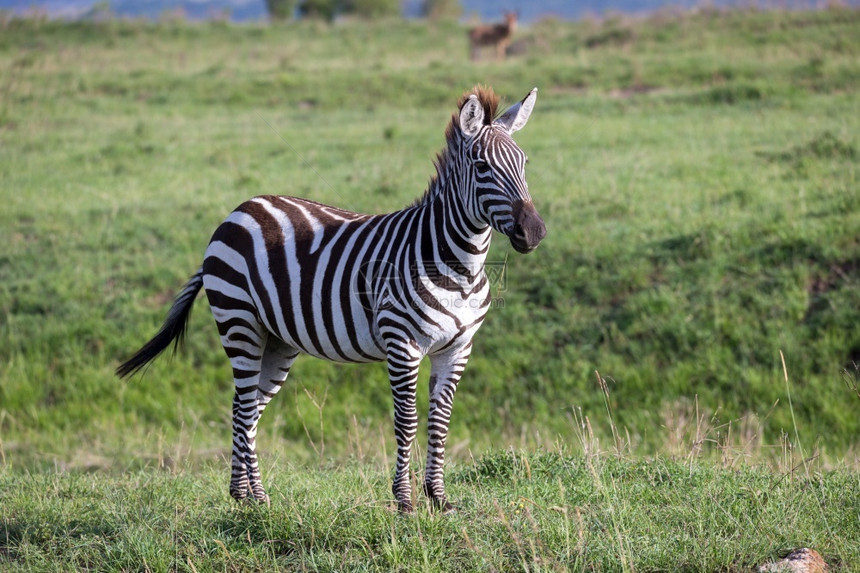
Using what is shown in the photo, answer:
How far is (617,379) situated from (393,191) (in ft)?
16.2

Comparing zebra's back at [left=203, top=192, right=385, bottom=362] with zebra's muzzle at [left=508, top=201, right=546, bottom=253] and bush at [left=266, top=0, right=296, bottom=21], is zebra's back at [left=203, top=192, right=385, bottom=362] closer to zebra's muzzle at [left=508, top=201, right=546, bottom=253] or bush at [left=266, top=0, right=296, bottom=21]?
zebra's muzzle at [left=508, top=201, right=546, bottom=253]

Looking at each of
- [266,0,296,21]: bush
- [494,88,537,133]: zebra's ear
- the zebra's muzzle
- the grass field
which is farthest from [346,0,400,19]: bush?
the zebra's muzzle

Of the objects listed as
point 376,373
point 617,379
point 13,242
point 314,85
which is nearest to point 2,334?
point 13,242

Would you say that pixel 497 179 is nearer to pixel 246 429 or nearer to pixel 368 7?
pixel 246 429

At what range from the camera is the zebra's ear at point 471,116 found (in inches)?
181

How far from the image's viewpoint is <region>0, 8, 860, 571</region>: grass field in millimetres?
4852

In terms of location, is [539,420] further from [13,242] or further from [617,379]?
[13,242]

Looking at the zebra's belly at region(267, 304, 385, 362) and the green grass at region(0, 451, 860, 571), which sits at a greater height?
the zebra's belly at region(267, 304, 385, 362)

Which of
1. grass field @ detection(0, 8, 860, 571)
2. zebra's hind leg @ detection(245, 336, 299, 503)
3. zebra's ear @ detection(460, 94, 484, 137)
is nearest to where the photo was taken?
zebra's ear @ detection(460, 94, 484, 137)

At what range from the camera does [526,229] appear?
4.21 m

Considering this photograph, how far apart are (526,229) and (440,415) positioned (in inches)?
50.4

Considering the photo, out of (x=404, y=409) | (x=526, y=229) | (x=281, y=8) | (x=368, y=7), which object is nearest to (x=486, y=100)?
(x=526, y=229)

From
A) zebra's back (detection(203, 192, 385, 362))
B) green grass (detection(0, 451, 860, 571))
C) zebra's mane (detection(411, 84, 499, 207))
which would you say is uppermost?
zebra's mane (detection(411, 84, 499, 207))

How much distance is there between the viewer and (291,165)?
15.5 meters
